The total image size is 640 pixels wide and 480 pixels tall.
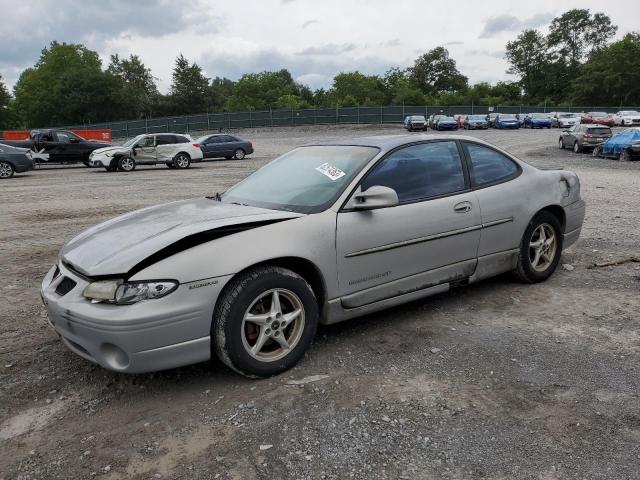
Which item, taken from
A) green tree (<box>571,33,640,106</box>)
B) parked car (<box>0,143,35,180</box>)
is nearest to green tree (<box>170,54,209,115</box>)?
green tree (<box>571,33,640,106</box>)

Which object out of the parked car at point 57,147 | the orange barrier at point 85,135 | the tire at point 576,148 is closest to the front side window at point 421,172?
the parked car at point 57,147

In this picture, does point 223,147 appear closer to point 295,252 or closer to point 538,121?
point 295,252

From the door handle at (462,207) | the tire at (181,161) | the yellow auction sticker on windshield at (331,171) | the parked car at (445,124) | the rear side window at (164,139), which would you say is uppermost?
the yellow auction sticker on windshield at (331,171)

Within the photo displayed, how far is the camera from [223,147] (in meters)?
27.0

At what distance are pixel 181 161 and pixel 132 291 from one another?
20330mm

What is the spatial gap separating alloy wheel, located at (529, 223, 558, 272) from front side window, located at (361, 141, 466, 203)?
3.72 feet

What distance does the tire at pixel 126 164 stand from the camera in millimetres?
21312

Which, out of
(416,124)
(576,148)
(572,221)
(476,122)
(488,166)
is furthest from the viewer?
(476,122)

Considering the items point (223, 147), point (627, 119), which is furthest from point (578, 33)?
point (223, 147)

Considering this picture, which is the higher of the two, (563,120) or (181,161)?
(563,120)

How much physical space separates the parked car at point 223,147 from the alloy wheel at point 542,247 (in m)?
22.4

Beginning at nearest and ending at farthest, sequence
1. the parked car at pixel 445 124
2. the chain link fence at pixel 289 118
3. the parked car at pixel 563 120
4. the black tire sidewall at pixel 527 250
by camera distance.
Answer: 1. the black tire sidewall at pixel 527 250
2. the parked car at pixel 445 124
3. the parked car at pixel 563 120
4. the chain link fence at pixel 289 118

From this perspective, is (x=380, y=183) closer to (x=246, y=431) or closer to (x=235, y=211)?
(x=235, y=211)

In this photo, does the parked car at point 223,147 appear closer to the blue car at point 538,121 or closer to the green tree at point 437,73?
the blue car at point 538,121
